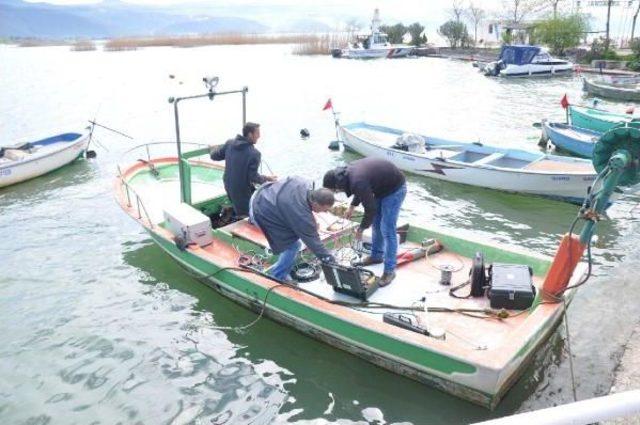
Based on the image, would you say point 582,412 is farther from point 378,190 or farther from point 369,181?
point 378,190

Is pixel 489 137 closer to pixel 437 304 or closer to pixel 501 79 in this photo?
pixel 437 304

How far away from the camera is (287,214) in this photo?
6.00 meters

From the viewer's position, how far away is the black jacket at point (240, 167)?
25.0 feet

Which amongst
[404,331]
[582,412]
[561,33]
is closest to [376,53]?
[561,33]

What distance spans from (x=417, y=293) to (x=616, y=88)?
77.7 feet

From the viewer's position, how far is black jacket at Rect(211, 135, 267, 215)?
7617mm

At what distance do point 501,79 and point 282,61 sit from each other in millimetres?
23275

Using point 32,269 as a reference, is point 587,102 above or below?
above

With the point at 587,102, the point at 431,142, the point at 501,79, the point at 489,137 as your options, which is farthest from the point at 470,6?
the point at 431,142

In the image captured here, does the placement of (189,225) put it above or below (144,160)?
below

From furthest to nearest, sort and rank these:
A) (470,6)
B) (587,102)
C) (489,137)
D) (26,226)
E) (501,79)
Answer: (470,6) < (501,79) < (587,102) < (489,137) < (26,226)

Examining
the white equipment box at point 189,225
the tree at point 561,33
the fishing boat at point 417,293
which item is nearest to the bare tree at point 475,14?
the tree at point 561,33

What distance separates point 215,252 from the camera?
7.68 m

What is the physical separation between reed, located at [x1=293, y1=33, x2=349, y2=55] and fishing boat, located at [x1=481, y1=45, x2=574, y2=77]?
26307 mm
